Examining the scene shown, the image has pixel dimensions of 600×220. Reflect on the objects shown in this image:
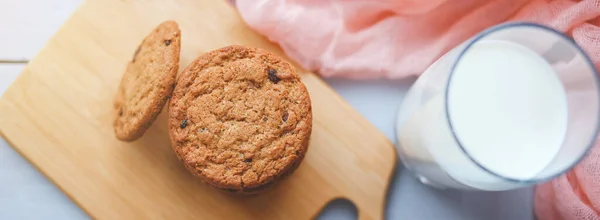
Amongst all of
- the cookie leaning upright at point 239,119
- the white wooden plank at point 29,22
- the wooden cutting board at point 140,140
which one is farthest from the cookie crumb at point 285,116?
the white wooden plank at point 29,22

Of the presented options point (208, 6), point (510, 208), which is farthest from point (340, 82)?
point (510, 208)

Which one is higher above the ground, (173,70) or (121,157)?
(173,70)

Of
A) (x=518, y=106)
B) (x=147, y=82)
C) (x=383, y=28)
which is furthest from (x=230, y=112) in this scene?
(x=518, y=106)

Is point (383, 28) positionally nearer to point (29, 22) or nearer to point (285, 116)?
point (285, 116)

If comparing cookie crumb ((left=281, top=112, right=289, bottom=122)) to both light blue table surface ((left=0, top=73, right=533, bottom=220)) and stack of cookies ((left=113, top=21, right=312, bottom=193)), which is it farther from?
light blue table surface ((left=0, top=73, right=533, bottom=220))

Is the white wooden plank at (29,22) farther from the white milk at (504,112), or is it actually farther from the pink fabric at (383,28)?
the white milk at (504,112)

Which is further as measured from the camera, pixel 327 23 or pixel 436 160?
pixel 327 23

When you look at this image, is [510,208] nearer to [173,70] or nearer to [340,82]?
[340,82]

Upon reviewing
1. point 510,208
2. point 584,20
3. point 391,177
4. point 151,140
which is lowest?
point 510,208
